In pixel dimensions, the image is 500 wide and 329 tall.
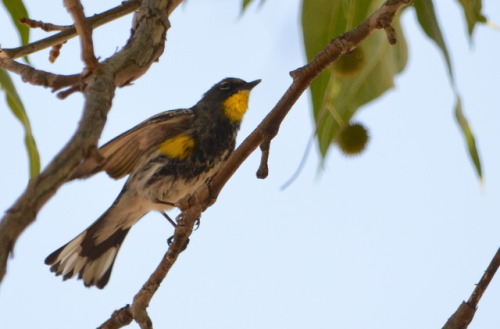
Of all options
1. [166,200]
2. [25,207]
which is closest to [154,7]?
[25,207]

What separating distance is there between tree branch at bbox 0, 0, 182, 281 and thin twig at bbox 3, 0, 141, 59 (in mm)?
210

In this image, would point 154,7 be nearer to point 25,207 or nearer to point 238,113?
point 25,207

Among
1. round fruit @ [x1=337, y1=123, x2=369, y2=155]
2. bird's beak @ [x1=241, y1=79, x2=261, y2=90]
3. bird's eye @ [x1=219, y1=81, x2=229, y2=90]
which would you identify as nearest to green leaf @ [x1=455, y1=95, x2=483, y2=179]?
round fruit @ [x1=337, y1=123, x2=369, y2=155]

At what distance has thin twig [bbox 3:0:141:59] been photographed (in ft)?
9.91

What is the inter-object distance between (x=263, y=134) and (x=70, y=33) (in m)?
0.87

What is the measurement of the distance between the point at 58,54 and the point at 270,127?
953 mm

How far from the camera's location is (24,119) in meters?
3.55

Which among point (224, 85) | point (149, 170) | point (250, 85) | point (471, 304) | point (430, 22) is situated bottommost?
point (471, 304)

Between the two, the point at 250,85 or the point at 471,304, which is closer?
the point at 471,304

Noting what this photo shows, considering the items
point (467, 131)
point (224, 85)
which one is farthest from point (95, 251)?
point (467, 131)

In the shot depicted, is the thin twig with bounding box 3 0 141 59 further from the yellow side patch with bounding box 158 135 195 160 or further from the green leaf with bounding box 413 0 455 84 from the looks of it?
the yellow side patch with bounding box 158 135 195 160

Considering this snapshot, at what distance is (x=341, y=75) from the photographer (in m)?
3.84

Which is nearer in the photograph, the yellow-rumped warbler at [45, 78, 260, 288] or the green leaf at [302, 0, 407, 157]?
the green leaf at [302, 0, 407, 157]

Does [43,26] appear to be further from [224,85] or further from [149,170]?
[224,85]
